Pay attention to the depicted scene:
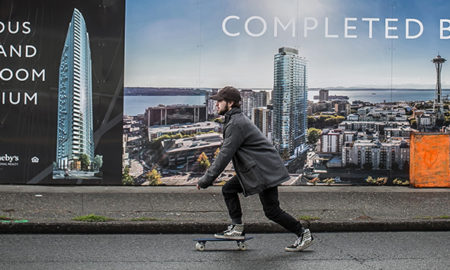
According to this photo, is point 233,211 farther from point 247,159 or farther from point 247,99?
point 247,99

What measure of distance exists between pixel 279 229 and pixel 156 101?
12.1 feet

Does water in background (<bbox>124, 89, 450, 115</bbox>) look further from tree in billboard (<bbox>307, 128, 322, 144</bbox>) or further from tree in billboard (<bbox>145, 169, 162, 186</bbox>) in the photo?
tree in billboard (<bbox>145, 169, 162, 186</bbox>)

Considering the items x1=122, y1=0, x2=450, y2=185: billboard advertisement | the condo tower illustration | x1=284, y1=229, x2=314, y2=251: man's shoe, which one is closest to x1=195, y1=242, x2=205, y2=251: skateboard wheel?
x1=284, y1=229, x2=314, y2=251: man's shoe

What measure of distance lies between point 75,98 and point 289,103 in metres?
3.31

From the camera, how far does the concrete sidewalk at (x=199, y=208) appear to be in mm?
7855

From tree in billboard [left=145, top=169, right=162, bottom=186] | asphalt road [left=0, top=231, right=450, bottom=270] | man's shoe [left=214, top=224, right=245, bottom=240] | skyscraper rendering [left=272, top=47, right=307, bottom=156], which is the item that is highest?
skyscraper rendering [left=272, top=47, right=307, bottom=156]

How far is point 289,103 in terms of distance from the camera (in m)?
11.1

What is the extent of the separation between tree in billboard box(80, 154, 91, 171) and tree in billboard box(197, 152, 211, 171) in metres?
1.69

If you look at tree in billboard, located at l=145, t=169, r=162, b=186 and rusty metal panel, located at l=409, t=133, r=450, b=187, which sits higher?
rusty metal panel, located at l=409, t=133, r=450, b=187

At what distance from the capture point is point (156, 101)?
10.9 meters

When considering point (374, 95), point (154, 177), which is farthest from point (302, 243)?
point (374, 95)

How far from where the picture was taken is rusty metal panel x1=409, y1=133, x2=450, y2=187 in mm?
10945

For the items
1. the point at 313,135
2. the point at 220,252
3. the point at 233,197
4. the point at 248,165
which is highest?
the point at 313,135

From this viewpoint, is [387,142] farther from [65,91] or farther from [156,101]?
[65,91]
